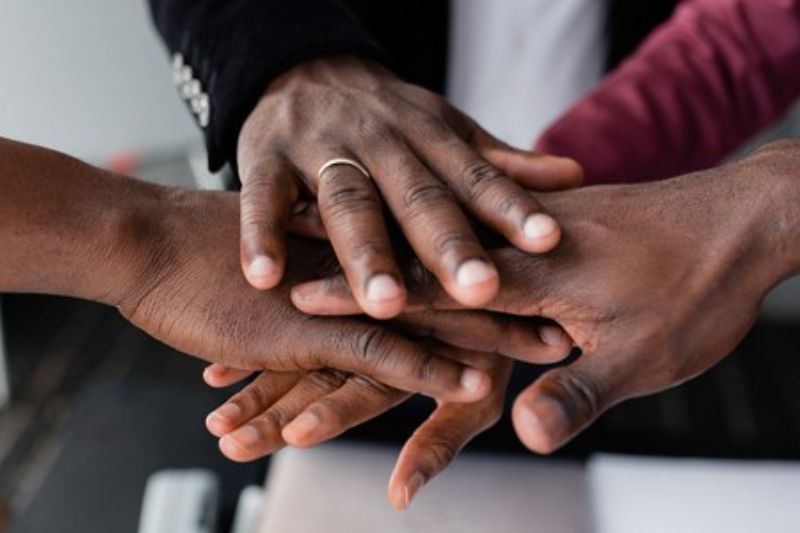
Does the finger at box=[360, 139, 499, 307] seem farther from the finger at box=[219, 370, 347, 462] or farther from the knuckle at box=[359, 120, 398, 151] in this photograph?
the finger at box=[219, 370, 347, 462]

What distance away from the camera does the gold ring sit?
76cm

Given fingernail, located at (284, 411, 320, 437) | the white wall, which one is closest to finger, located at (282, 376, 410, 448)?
fingernail, located at (284, 411, 320, 437)

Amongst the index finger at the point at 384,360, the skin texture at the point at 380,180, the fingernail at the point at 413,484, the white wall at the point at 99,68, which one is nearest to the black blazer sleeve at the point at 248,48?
the skin texture at the point at 380,180

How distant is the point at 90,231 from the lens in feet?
2.34

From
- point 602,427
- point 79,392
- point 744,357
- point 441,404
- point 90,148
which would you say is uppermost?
point 441,404

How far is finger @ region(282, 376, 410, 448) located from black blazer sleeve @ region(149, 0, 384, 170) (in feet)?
0.81

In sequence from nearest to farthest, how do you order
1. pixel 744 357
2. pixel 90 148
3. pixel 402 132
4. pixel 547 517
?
pixel 402 132
pixel 547 517
pixel 90 148
pixel 744 357

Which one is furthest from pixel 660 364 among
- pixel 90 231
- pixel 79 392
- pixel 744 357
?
pixel 79 392

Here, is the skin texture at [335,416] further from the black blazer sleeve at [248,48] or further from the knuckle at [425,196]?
the black blazer sleeve at [248,48]

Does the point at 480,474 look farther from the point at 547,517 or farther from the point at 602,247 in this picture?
the point at 602,247

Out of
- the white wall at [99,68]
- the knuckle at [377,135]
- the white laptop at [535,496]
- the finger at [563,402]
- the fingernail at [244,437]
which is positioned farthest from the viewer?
the white wall at [99,68]

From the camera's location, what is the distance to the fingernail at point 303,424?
69 centimetres

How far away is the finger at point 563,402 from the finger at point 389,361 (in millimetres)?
87

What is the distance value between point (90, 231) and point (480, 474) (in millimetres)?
448
